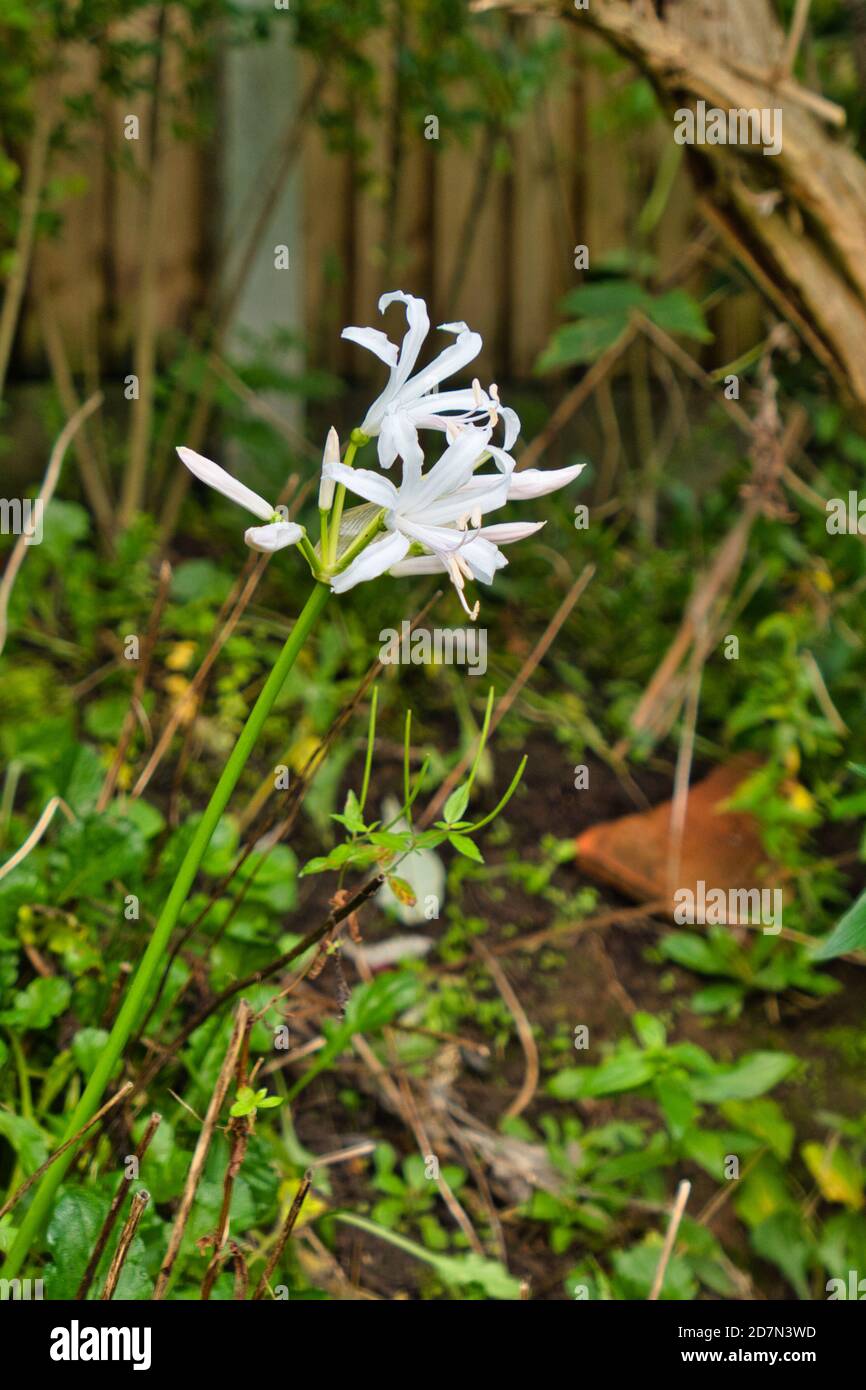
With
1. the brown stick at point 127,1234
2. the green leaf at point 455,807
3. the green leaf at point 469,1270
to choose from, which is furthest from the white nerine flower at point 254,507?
the green leaf at point 469,1270

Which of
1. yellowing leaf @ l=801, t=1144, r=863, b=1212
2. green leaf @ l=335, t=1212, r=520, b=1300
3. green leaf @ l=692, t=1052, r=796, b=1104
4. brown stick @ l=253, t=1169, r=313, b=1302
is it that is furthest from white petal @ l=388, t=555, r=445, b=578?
yellowing leaf @ l=801, t=1144, r=863, b=1212

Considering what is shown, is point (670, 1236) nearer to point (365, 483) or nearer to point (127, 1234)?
point (127, 1234)

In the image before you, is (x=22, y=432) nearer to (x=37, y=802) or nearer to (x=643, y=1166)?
(x=37, y=802)

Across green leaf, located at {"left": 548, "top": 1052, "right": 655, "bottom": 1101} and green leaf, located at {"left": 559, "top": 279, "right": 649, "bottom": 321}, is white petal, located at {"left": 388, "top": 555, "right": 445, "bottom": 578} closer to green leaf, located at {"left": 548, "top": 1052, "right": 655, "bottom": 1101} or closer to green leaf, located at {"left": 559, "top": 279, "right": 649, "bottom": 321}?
green leaf, located at {"left": 548, "top": 1052, "right": 655, "bottom": 1101}

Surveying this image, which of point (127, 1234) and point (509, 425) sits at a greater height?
point (509, 425)

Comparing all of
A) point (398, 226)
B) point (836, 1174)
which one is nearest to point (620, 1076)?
point (836, 1174)
